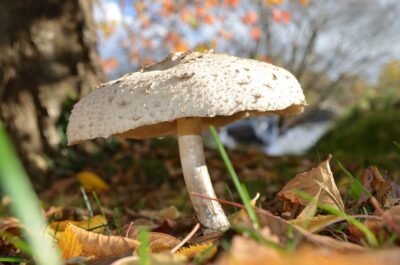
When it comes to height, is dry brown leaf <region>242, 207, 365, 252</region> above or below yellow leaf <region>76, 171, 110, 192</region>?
above

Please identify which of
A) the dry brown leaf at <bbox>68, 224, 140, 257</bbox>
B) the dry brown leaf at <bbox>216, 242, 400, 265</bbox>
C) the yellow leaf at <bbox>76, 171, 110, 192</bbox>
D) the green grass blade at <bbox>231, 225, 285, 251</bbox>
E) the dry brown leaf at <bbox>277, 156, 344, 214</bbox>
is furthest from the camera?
the yellow leaf at <bbox>76, 171, 110, 192</bbox>

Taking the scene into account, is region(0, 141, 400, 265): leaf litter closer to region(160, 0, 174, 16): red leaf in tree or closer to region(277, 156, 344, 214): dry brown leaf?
region(277, 156, 344, 214): dry brown leaf

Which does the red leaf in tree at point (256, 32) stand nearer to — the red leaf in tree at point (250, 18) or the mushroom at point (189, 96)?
the red leaf in tree at point (250, 18)

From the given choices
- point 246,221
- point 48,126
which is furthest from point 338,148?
point 246,221

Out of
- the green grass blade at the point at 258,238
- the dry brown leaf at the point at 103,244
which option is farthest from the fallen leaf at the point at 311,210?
the dry brown leaf at the point at 103,244

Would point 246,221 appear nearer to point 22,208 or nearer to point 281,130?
point 22,208

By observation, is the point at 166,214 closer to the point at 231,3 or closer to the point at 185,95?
the point at 185,95

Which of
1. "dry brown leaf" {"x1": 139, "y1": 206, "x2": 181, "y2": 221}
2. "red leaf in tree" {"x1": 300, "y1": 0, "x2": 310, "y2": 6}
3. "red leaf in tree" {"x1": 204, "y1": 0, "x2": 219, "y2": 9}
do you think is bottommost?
"dry brown leaf" {"x1": 139, "y1": 206, "x2": 181, "y2": 221}

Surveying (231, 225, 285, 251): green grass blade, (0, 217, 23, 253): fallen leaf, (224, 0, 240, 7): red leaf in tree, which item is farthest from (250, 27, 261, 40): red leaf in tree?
(231, 225, 285, 251): green grass blade
